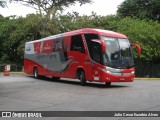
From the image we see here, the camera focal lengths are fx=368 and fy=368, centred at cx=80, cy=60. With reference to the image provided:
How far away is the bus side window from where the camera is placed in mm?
22044

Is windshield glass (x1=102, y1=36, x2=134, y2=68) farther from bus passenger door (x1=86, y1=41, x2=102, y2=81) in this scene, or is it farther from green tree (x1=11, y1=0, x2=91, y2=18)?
green tree (x1=11, y1=0, x2=91, y2=18)

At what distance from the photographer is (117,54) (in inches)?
819

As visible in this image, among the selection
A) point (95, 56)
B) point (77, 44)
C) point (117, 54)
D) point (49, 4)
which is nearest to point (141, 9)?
point (49, 4)

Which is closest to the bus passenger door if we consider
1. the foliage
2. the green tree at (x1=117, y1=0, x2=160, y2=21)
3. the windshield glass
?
the windshield glass

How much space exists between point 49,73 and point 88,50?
6.84 meters

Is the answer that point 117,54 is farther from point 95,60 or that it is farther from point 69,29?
point 69,29

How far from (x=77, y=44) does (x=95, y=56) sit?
222 cm

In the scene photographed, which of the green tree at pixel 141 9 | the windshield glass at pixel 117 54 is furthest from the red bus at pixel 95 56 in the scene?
the green tree at pixel 141 9

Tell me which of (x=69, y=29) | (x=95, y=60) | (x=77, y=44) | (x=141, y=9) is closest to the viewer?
(x=95, y=60)

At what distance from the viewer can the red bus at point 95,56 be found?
2041 centimetres

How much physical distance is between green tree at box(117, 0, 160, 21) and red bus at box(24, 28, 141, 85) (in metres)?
32.5

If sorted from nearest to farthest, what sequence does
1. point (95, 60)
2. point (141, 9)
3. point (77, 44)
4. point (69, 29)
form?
point (95, 60), point (77, 44), point (69, 29), point (141, 9)

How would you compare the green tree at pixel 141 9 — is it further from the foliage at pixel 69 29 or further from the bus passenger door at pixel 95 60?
the bus passenger door at pixel 95 60

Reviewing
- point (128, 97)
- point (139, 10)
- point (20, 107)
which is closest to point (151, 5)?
point (139, 10)
